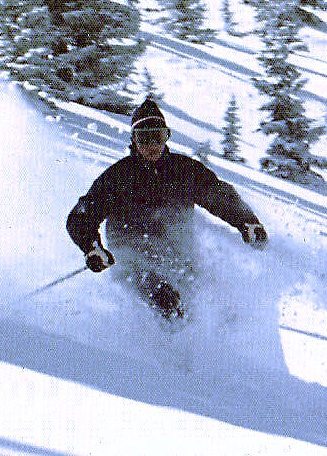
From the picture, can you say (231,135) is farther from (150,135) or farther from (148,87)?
(150,135)

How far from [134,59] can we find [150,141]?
16.5 feet

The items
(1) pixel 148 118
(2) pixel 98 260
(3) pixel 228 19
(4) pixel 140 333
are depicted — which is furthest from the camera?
(3) pixel 228 19

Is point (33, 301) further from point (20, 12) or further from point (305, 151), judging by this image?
point (305, 151)

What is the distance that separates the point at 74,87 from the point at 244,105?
3.58m

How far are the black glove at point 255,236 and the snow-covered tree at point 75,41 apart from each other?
4998mm

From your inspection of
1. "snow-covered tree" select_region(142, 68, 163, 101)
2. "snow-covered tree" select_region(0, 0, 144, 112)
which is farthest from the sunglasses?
"snow-covered tree" select_region(142, 68, 163, 101)

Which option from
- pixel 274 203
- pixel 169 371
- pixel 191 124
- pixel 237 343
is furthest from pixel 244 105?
pixel 169 371

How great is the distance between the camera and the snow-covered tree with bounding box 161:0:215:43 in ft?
37.1

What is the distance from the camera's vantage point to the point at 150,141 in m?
4.43

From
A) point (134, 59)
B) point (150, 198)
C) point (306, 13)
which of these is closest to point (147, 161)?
point (150, 198)

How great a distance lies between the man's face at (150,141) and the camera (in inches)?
173

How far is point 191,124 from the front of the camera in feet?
41.5

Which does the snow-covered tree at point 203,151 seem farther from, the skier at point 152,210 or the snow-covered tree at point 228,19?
the skier at point 152,210

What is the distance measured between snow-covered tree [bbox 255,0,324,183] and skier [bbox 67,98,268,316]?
19.0ft
